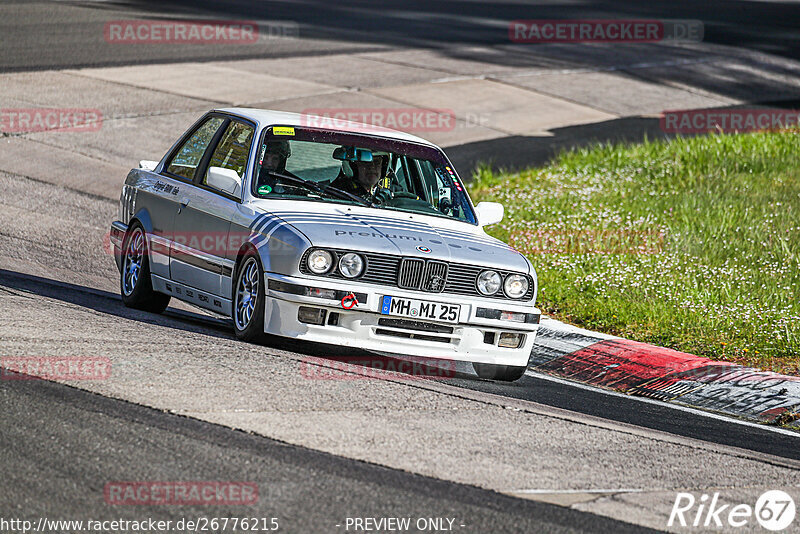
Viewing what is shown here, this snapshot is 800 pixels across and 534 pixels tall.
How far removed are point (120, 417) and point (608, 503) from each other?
2373 millimetres

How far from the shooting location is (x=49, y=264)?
10953 millimetres

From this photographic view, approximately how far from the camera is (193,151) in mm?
9477

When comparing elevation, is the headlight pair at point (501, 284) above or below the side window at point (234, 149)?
below

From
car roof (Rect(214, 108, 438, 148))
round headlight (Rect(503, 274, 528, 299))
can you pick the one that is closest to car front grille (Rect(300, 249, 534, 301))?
round headlight (Rect(503, 274, 528, 299))

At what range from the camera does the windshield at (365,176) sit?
8602 mm

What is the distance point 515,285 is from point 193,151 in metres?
2.96

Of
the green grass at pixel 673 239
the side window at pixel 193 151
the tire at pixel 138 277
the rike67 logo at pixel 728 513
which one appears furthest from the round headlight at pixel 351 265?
the green grass at pixel 673 239

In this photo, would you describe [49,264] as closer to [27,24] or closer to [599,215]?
[599,215]

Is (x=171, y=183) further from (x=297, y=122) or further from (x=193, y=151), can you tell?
(x=297, y=122)

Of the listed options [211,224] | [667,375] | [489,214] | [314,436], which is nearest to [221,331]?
[211,224]

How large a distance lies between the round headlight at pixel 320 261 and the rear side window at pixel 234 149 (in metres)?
1.31

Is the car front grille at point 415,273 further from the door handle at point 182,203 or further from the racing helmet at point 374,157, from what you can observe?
the door handle at point 182,203

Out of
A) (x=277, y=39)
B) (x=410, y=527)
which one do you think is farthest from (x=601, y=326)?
(x=277, y=39)

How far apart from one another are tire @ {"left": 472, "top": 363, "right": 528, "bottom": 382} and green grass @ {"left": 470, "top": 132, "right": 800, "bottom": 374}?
2.12 m
